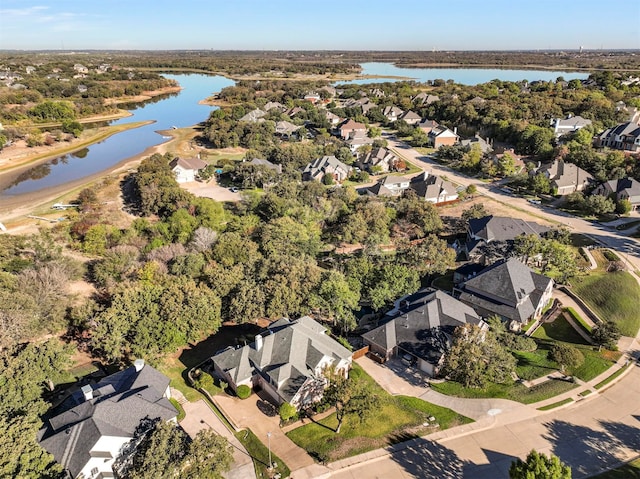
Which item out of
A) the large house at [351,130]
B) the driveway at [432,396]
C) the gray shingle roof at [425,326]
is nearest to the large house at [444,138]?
the large house at [351,130]

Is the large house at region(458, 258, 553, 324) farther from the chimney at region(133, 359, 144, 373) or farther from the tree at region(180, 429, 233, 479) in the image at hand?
the chimney at region(133, 359, 144, 373)

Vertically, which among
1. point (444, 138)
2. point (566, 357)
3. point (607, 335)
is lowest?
point (566, 357)

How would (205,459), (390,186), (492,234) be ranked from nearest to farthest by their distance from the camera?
(205,459) → (492,234) → (390,186)

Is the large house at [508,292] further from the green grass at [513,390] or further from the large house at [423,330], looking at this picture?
the green grass at [513,390]

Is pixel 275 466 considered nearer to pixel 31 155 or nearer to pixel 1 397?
pixel 1 397

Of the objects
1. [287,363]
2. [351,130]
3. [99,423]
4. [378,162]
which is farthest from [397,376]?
[351,130]

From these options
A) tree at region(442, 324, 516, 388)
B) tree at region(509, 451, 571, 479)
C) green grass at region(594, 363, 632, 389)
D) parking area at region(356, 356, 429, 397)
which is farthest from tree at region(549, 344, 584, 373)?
tree at region(509, 451, 571, 479)

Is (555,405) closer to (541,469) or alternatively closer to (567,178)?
(541,469)
